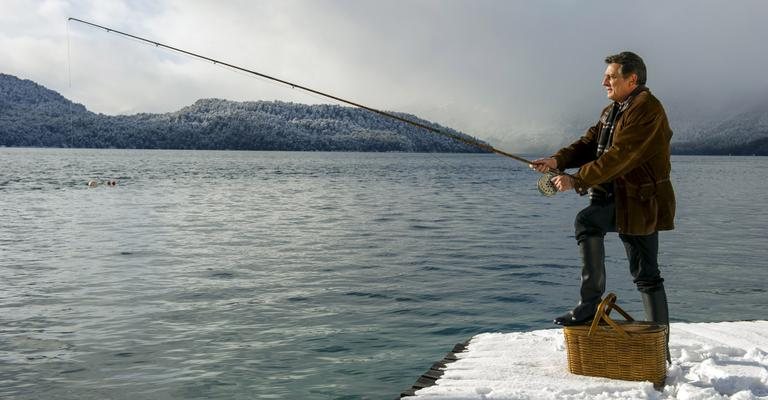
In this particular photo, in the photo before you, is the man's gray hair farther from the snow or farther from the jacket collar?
the snow

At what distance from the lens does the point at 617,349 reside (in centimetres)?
624

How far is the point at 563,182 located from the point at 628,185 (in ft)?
1.78

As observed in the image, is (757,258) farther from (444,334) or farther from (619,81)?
(619,81)

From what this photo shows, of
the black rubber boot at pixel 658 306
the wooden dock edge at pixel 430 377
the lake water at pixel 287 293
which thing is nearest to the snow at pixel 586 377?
the wooden dock edge at pixel 430 377

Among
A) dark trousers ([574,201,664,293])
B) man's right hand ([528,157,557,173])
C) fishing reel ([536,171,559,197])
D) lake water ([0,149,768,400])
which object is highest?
man's right hand ([528,157,557,173])

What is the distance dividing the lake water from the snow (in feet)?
5.82

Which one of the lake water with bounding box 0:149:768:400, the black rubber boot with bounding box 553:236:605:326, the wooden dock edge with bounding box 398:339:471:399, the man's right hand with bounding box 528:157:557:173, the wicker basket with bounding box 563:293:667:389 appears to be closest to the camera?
the wicker basket with bounding box 563:293:667:389

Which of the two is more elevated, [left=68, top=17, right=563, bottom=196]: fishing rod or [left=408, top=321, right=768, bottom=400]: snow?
[left=68, top=17, right=563, bottom=196]: fishing rod

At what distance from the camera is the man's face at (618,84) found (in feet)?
21.2

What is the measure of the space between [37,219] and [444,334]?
78.8 ft

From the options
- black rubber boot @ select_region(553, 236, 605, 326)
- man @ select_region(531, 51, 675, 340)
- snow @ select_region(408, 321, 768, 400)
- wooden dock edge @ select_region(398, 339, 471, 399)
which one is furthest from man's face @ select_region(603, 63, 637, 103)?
wooden dock edge @ select_region(398, 339, 471, 399)

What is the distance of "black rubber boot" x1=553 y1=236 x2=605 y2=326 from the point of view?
6.57 meters

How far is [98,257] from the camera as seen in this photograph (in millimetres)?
19203

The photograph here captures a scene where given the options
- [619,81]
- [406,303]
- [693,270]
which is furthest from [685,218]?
[619,81]
